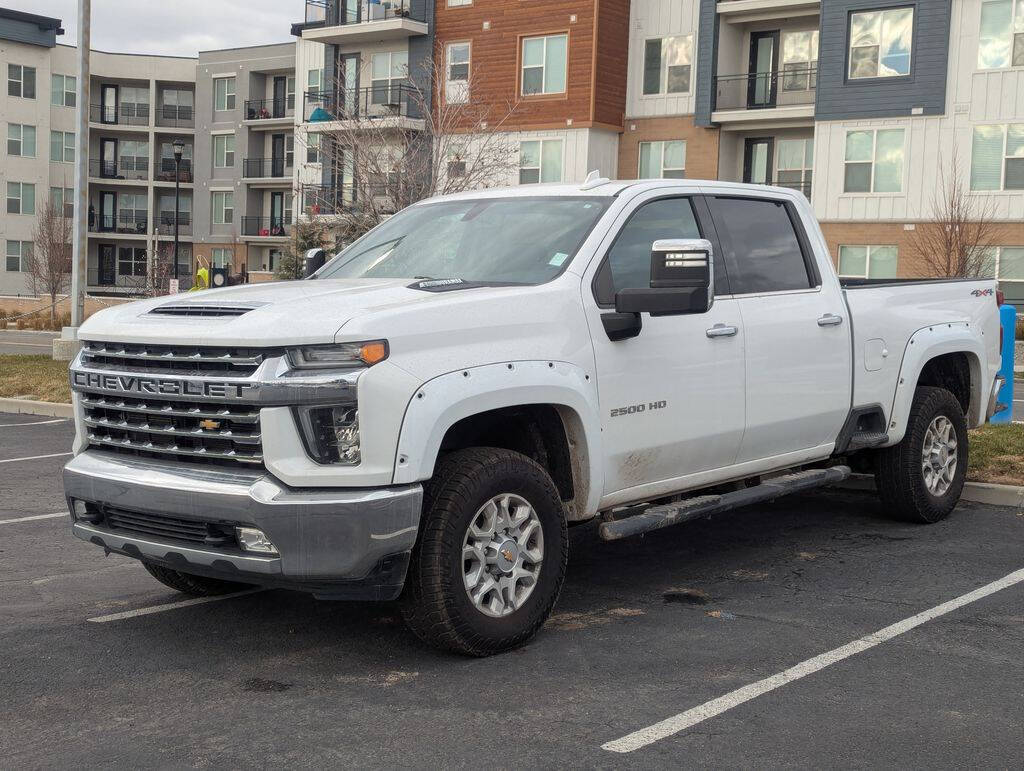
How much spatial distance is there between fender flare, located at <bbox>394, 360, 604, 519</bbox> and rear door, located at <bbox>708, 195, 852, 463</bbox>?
1253 mm

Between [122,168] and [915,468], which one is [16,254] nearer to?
[122,168]

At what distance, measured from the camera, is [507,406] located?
547 cm

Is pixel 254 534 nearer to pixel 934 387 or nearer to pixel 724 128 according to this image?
pixel 934 387

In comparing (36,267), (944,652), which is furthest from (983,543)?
(36,267)

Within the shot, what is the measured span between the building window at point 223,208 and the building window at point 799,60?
36.2 m

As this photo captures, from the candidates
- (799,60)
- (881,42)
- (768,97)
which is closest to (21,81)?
(768,97)

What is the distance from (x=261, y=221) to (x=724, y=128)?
32.5 metres

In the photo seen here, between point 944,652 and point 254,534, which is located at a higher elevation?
point 254,534

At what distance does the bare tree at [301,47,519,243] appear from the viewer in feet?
95.6

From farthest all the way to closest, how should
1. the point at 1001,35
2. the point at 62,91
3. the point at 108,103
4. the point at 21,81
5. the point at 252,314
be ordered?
the point at 108,103 → the point at 62,91 → the point at 21,81 → the point at 1001,35 → the point at 252,314

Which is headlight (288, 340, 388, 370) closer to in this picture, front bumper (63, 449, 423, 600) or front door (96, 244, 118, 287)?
front bumper (63, 449, 423, 600)

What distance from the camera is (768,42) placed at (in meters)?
38.4

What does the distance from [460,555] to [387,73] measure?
40.2 m

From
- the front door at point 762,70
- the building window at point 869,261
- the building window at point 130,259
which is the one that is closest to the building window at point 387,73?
the front door at point 762,70
